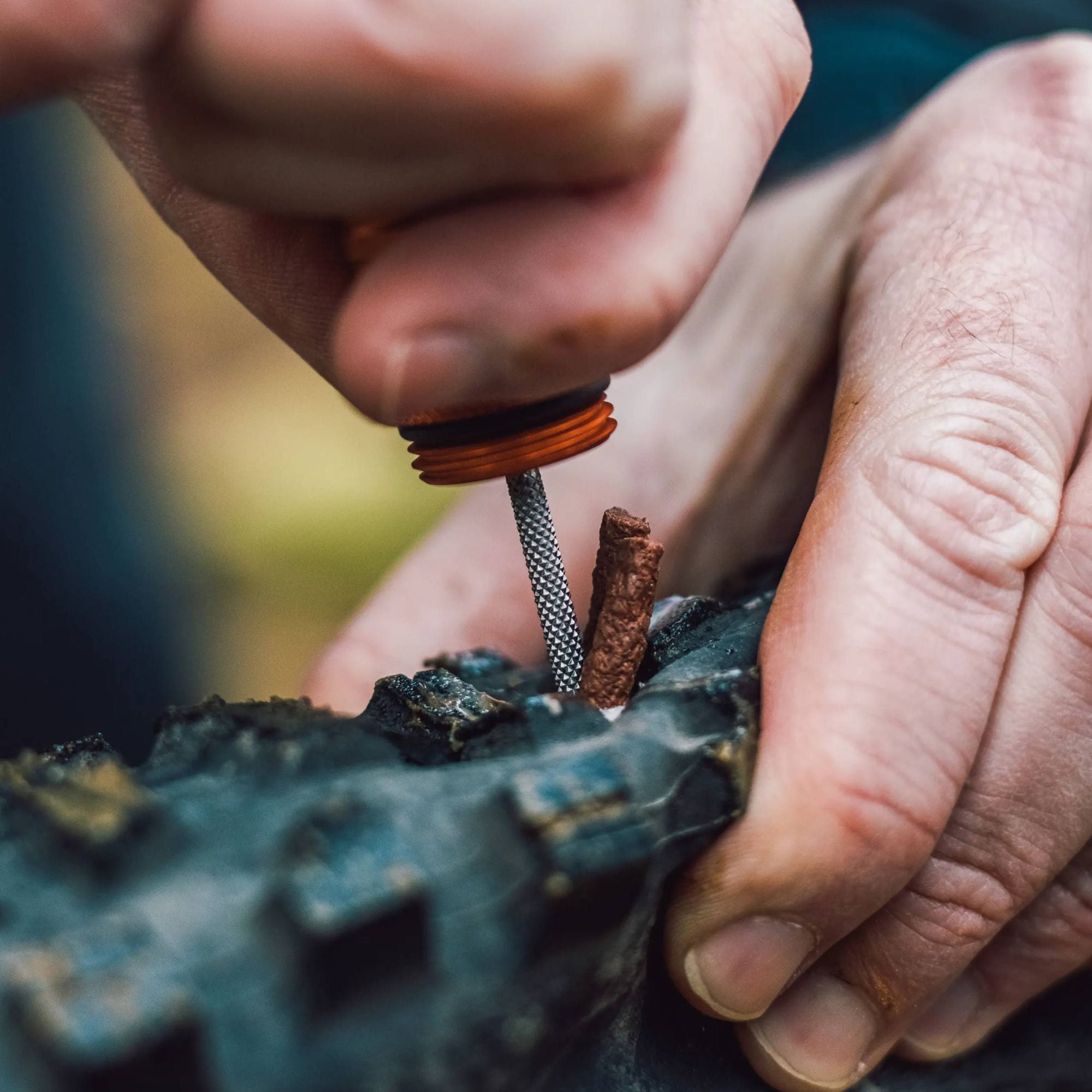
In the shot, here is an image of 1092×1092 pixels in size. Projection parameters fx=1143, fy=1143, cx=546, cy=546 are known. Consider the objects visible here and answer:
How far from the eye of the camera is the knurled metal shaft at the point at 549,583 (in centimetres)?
58

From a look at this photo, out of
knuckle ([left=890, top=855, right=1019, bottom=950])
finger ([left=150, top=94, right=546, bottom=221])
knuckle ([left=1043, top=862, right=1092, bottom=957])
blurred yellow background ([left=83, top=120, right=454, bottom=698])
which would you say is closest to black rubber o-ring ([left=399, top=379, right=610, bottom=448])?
finger ([left=150, top=94, right=546, bottom=221])

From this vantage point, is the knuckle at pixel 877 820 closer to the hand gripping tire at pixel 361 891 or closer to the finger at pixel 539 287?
the hand gripping tire at pixel 361 891

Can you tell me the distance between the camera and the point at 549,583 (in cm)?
60

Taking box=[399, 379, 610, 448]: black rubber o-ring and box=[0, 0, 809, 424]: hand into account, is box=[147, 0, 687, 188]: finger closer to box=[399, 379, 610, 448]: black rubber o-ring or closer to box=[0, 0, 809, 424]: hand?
box=[0, 0, 809, 424]: hand

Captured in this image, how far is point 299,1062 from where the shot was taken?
0.36 m

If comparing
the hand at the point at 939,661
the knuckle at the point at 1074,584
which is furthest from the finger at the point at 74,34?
the knuckle at the point at 1074,584

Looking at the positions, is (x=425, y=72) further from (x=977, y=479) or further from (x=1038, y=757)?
(x=1038, y=757)

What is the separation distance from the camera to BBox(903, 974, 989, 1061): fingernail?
2.24 ft

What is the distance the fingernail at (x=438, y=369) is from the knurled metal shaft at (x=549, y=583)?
0.41 feet

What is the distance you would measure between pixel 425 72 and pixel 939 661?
0.37 meters

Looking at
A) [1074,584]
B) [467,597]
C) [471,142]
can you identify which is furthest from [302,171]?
[467,597]

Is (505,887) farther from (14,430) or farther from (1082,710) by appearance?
(14,430)

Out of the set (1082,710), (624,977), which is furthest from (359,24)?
(1082,710)

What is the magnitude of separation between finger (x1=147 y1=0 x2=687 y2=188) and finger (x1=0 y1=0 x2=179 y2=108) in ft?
0.04
